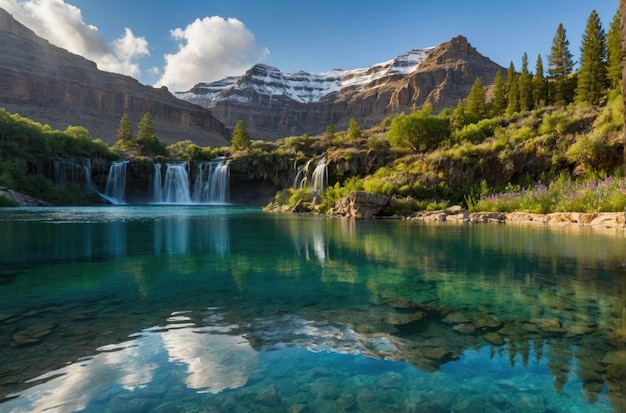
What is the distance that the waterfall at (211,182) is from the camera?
5672 centimetres

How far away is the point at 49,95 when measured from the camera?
409ft

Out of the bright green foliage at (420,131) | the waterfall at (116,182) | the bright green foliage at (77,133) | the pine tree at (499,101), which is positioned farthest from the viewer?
the bright green foliage at (77,133)

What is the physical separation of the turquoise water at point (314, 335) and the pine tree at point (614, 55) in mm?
39027

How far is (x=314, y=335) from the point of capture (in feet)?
12.8

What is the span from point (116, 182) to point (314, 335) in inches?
2352

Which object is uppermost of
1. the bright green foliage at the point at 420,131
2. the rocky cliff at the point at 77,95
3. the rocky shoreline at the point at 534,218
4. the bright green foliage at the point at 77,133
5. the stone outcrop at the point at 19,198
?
the rocky cliff at the point at 77,95

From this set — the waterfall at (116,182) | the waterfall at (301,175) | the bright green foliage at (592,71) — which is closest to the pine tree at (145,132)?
the waterfall at (116,182)

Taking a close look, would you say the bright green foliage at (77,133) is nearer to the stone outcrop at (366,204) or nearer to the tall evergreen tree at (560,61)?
the stone outcrop at (366,204)

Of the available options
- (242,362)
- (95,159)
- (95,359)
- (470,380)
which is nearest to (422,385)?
(470,380)

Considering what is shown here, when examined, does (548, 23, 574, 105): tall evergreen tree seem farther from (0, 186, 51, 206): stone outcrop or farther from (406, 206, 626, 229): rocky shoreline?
(0, 186, 51, 206): stone outcrop

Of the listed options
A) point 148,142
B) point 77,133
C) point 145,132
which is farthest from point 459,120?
point 77,133

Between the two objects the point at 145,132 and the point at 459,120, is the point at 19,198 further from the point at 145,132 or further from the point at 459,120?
the point at 459,120

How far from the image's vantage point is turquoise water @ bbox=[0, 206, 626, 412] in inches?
106

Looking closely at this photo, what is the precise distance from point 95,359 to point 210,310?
1611mm
